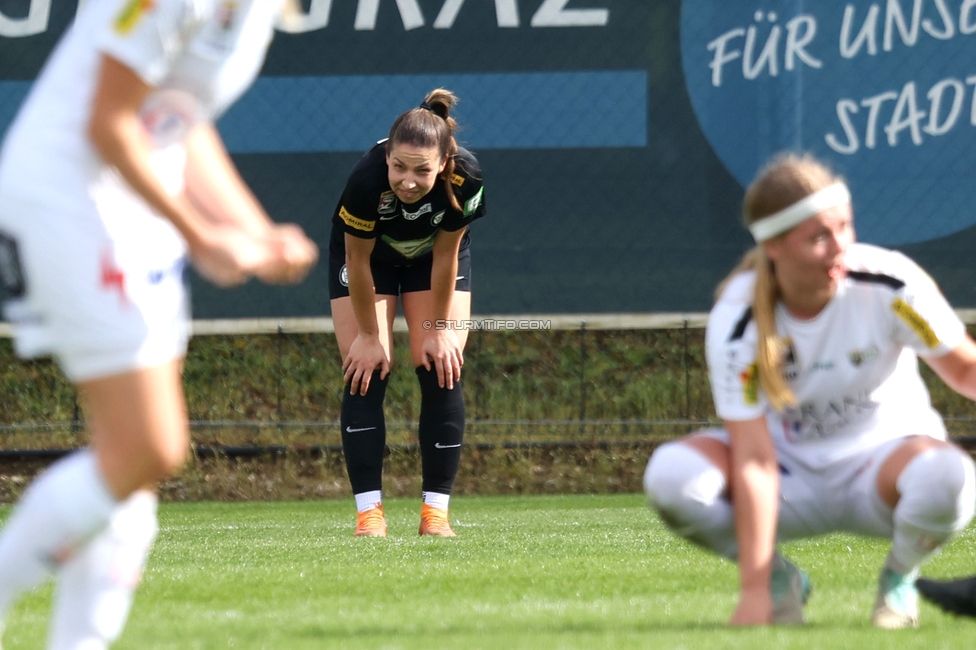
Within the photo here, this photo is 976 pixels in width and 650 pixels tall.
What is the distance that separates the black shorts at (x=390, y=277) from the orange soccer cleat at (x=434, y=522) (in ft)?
2.56

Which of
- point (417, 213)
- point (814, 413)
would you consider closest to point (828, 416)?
point (814, 413)

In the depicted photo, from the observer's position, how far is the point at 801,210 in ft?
8.38

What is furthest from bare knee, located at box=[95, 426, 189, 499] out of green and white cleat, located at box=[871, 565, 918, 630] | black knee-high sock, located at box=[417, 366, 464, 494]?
black knee-high sock, located at box=[417, 366, 464, 494]

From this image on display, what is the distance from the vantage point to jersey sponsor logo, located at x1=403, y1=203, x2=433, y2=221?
16.1 ft

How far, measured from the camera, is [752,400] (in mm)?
2615

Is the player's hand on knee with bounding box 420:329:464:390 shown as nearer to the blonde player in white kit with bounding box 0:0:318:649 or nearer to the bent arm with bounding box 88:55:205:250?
the blonde player in white kit with bounding box 0:0:318:649

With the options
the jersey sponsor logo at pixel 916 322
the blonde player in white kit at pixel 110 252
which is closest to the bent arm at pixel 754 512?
the jersey sponsor logo at pixel 916 322

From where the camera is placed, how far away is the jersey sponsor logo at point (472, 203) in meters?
4.99

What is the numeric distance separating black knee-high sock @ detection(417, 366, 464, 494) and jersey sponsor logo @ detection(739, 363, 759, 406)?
104 inches

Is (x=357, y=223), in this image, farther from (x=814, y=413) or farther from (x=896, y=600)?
(x=896, y=600)

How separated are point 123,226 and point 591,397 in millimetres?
5516

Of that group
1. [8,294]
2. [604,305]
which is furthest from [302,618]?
[604,305]

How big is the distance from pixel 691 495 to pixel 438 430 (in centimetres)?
259

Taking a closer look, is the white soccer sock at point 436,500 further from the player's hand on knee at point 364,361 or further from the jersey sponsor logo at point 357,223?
the jersey sponsor logo at point 357,223
